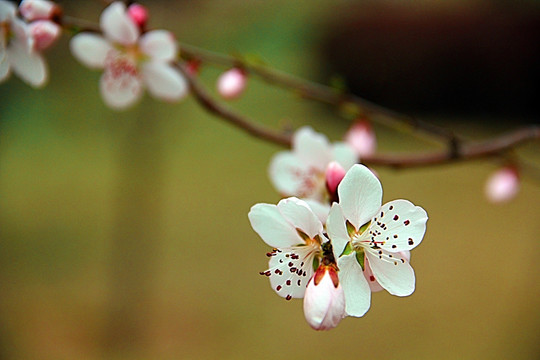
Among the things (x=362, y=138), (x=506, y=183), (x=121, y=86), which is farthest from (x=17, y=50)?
(x=506, y=183)

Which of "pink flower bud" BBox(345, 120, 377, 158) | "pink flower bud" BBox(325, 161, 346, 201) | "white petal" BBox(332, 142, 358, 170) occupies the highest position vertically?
"pink flower bud" BBox(345, 120, 377, 158)

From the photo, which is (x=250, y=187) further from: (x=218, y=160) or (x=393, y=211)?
(x=393, y=211)

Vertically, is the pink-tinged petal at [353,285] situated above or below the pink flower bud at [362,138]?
below

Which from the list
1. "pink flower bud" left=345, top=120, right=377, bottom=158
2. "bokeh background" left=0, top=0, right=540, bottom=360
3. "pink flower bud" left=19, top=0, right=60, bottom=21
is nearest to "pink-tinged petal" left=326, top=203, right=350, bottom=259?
"pink flower bud" left=19, top=0, right=60, bottom=21

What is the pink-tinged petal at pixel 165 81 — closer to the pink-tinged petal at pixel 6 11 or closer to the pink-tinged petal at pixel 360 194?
the pink-tinged petal at pixel 6 11

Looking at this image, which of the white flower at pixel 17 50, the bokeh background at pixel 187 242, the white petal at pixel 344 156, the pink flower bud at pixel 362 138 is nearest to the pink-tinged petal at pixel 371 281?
the white petal at pixel 344 156

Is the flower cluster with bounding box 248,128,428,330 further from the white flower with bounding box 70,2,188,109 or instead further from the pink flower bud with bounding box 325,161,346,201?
the white flower with bounding box 70,2,188,109

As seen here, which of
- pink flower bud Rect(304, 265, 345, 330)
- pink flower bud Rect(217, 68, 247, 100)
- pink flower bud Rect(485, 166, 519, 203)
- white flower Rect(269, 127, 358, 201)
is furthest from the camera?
pink flower bud Rect(485, 166, 519, 203)
